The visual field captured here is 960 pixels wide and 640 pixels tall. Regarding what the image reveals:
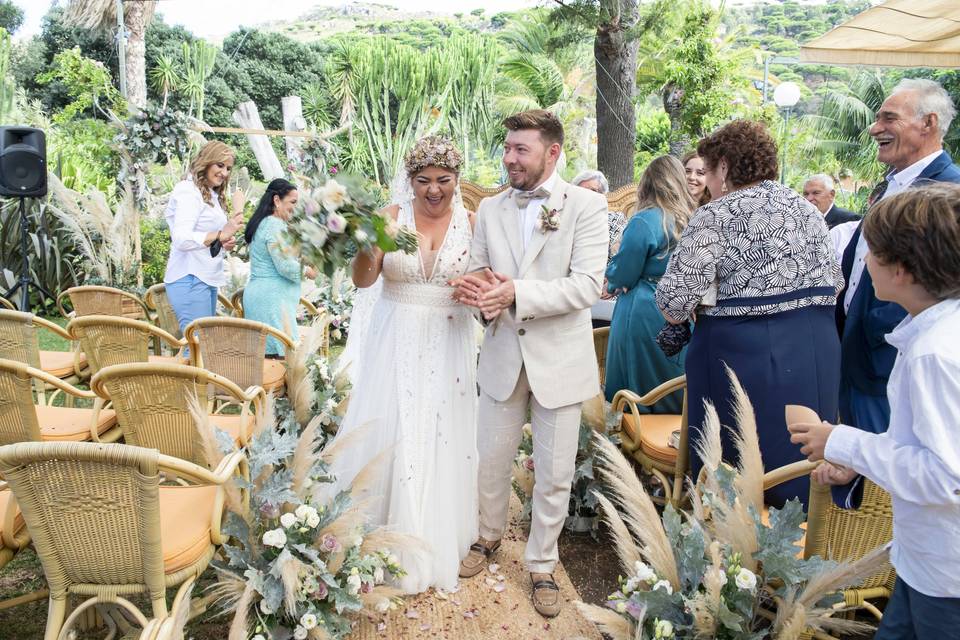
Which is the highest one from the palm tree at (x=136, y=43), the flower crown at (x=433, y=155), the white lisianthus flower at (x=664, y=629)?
the palm tree at (x=136, y=43)

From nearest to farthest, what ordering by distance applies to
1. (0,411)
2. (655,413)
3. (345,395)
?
(0,411)
(655,413)
(345,395)

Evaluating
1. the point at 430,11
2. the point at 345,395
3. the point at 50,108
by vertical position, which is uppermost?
the point at 430,11

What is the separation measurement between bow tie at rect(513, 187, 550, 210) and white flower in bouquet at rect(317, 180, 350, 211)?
83 centimetres

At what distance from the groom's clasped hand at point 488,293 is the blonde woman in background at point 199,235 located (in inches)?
117

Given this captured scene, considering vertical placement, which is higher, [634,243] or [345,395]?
[634,243]

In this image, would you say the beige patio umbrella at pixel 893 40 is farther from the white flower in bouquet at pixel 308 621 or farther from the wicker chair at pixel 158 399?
the white flower in bouquet at pixel 308 621

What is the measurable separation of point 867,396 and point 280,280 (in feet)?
13.1

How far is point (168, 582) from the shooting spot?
2389 millimetres

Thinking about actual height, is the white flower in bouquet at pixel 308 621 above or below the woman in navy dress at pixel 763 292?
below

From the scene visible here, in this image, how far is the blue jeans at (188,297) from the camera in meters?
5.53

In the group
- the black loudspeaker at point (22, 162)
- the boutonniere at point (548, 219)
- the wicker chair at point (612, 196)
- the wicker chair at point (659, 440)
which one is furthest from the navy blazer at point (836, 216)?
the black loudspeaker at point (22, 162)

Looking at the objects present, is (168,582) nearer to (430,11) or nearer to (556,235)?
(556,235)

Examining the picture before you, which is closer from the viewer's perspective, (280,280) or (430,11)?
(280,280)

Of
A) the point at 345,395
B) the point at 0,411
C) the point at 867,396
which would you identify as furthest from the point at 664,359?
the point at 0,411
